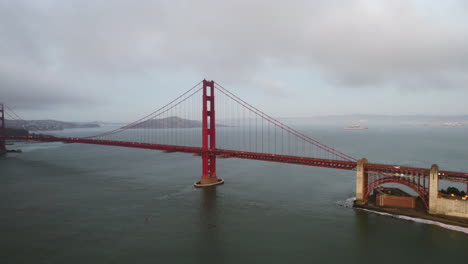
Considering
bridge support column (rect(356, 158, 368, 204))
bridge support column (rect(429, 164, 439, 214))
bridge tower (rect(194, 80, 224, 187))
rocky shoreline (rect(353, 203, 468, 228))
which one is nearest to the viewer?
rocky shoreline (rect(353, 203, 468, 228))

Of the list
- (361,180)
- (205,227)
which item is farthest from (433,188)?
(205,227)

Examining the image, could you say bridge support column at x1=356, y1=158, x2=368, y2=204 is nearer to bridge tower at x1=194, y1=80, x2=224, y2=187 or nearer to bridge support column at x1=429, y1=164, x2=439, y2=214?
bridge support column at x1=429, y1=164, x2=439, y2=214

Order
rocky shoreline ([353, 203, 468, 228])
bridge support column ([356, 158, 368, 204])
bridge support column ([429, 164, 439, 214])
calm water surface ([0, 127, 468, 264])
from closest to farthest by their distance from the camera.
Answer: calm water surface ([0, 127, 468, 264]) < rocky shoreline ([353, 203, 468, 228]) < bridge support column ([429, 164, 439, 214]) < bridge support column ([356, 158, 368, 204])

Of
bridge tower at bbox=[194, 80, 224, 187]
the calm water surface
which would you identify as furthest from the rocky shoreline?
bridge tower at bbox=[194, 80, 224, 187]

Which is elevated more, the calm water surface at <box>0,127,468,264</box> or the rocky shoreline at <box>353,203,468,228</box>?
the rocky shoreline at <box>353,203,468,228</box>

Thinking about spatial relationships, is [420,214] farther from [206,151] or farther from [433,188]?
[206,151]

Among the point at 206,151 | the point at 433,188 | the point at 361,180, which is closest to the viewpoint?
the point at 433,188

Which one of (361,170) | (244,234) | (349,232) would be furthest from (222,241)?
(361,170)

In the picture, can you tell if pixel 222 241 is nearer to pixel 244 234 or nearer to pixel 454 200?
pixel 244 234

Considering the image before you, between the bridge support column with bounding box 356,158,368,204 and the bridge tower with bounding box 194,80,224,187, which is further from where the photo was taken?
the bridge tower with bounding box 194,80,224,187
